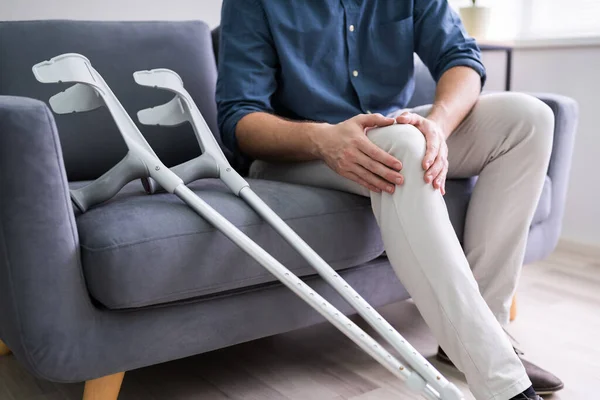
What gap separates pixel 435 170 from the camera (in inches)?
50.2

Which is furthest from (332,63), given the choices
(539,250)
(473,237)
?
(539,250)

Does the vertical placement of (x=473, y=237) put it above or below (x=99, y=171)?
below

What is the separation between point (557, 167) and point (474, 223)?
0.48 m

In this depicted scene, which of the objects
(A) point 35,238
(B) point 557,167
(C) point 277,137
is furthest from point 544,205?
(A) point 35,238

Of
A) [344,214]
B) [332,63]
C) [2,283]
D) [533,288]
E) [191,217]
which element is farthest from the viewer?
[533,288]

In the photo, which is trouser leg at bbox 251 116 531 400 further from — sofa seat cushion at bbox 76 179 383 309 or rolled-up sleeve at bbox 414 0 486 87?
rolled-up sleeve at bbox 414 0 486 87

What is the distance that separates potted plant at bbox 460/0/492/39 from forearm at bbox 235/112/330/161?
1.46 meters

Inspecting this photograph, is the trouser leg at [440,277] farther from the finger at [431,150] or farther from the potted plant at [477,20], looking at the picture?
the potted plant at [477,20]

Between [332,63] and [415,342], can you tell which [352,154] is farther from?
[415,342]

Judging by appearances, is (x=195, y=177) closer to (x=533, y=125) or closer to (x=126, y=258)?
(x=126, y=258)

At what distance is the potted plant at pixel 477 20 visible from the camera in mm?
2742

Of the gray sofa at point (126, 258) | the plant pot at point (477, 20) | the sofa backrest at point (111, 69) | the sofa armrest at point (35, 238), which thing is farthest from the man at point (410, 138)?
the plant pot at point (477, 20)

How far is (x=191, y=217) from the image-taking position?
1294 millimetres

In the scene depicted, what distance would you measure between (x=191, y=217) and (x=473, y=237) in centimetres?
64
